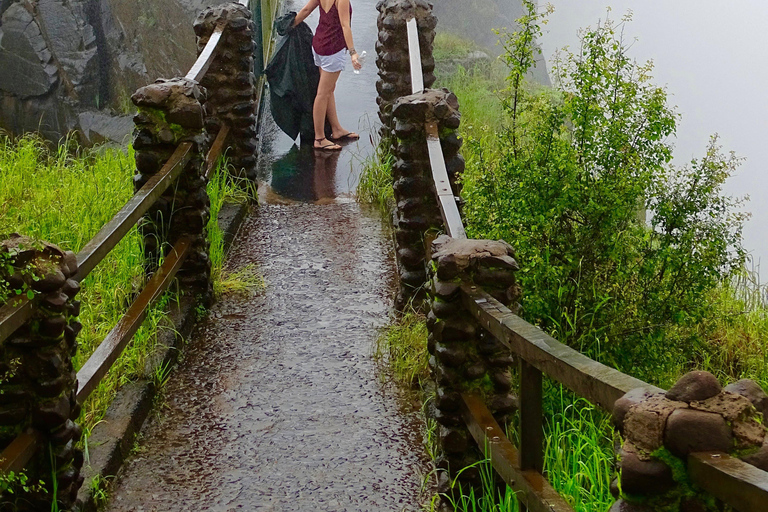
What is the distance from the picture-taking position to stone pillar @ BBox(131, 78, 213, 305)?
5.13 m

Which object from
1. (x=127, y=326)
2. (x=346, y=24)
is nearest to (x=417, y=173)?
(x=127, y=326)

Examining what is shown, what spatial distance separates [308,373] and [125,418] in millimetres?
1042

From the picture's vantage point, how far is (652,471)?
173cm

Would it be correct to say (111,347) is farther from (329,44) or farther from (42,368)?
(329,44)

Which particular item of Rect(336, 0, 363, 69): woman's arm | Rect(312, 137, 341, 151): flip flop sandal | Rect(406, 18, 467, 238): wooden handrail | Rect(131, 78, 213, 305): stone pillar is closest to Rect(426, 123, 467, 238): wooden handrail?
Rect(406, 18, 467, 238): wooden handrail

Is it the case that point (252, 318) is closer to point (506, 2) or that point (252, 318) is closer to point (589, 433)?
point (589, 433)

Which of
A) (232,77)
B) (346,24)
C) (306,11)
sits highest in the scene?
(306,11)

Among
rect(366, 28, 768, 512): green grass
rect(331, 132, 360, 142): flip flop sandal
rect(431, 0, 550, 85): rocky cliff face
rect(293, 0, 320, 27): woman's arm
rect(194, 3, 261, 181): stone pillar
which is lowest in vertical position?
rect(366, 28, 768, 512): green grass

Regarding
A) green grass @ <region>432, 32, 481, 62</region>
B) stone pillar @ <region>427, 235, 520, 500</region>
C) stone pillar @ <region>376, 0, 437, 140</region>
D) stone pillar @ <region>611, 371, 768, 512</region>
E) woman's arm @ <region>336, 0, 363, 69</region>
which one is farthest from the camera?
green grass @ <region>432, 32, 481, 62</region>

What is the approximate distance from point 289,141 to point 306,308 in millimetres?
4042

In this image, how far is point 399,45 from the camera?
7824 mm

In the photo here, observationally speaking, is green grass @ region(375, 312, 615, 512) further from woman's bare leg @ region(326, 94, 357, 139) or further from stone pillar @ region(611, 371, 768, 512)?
woman's bare leg @ region(326, 94, 357, 139)

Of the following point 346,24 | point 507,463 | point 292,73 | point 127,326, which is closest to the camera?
point 507,463

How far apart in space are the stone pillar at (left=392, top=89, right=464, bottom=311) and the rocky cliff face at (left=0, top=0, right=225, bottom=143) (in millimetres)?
10185
